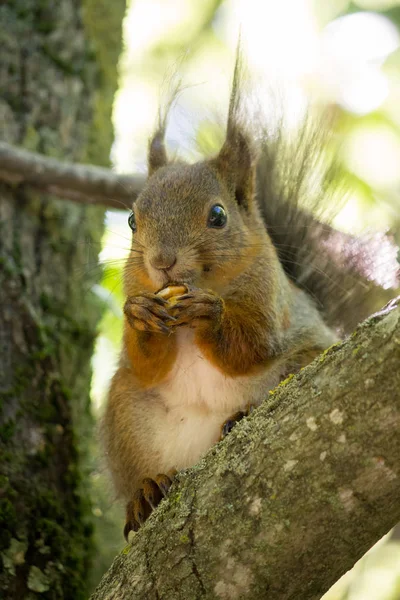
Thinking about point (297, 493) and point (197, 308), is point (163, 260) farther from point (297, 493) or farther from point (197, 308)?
point (297, 493)

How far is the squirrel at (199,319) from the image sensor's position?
2457 millimetres

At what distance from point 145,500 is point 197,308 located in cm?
66

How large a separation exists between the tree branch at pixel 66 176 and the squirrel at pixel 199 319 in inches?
15.7

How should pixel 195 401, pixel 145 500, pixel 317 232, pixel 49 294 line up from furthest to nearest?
pixel 49 294
pixel 317 232
pixel 195 401
pixel 145 500

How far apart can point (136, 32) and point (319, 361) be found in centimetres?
461

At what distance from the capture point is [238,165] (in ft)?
9.55

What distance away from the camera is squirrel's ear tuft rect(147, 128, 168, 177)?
3.15 meters

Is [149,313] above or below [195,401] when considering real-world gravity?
above

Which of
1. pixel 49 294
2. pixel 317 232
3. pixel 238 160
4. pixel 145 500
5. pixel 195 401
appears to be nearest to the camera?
pixel 145 500

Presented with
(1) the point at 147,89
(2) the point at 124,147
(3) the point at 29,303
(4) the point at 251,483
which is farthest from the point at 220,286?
(1) the point at 147,89

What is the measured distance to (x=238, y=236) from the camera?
8.88 feet

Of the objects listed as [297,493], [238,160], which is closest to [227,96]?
[238,160]

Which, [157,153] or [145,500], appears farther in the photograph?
[157,153]

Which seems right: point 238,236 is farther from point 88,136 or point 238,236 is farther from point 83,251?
point 88,136
